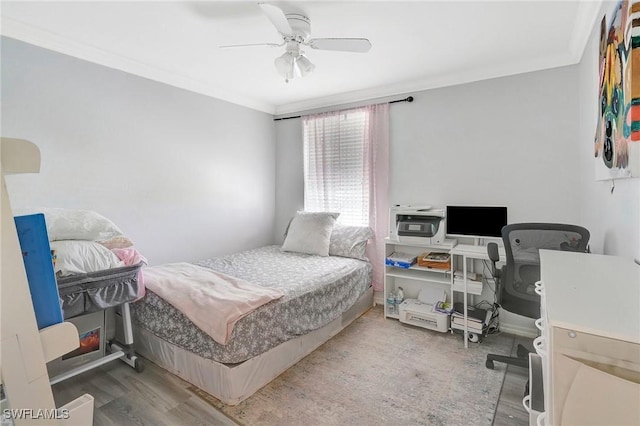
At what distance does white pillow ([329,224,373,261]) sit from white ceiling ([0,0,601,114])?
1.64 m

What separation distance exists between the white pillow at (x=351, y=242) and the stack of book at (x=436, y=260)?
0.63m

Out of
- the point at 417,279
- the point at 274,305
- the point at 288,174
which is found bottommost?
the point at 417,279

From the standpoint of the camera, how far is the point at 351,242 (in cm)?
337

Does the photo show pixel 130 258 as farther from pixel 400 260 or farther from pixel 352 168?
pixel 352 168

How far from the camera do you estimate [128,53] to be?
2541 millimetres

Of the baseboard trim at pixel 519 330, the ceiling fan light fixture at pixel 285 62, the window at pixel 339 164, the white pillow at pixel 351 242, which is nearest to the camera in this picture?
the ceiling fan light fixture at pixel 285 62

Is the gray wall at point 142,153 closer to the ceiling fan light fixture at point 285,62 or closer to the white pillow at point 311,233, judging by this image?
the white pillow at point 311,233

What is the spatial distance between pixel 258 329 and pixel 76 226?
1366mm

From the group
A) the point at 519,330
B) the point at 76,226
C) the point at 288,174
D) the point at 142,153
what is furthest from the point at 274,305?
the point at 288,174

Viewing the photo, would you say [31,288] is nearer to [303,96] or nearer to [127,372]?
[127,372]

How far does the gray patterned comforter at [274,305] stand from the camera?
1.87 m

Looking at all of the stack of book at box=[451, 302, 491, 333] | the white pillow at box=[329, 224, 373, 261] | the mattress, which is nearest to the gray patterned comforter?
the white pillow at box=[329, 224, 373, 261]

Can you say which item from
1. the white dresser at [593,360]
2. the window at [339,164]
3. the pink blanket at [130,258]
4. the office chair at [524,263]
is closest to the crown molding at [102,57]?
the window at [339,164]

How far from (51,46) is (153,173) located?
1.16 meters
